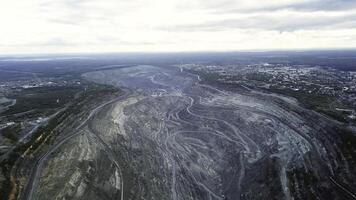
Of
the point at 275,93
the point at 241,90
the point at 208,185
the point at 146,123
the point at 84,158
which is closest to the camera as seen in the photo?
the point at 208,185

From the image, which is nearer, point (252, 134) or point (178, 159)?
point (178, 159)

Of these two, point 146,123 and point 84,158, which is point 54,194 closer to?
point 84,158

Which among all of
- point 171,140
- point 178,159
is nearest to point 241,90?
point 171,140

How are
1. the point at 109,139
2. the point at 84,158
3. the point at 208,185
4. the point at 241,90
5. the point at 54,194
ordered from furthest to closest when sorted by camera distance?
the point at 241,90, the point at 109,139, the point at 84,158, the point at 208,185, the point at 54,194

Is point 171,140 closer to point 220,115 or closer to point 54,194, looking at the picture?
point 220,115

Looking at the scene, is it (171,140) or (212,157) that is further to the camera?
(171,140)

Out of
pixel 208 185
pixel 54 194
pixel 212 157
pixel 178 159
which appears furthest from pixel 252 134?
pixel 54 194
